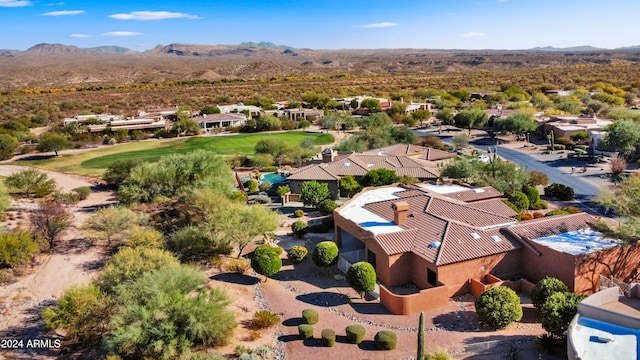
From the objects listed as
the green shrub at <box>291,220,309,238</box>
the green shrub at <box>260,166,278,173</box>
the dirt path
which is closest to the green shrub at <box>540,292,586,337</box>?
the green shrub at <box>291,220,309,238</box>

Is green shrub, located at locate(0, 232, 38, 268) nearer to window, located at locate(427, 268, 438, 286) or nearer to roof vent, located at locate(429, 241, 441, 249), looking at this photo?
window, located at locate(427, 268, 438, 286)

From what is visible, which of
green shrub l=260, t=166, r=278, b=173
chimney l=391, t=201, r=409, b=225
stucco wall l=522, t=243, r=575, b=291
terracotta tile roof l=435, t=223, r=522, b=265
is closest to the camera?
stucco wall l=522, t=243, r=575, b=291

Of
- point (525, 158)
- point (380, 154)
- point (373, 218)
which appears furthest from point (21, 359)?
point (525, 158)

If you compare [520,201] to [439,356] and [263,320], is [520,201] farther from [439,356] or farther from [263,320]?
[263,320]

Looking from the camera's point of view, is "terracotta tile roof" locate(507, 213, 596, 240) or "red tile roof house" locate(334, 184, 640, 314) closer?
"red tile roof house" locate(334, 184, 640, 314)

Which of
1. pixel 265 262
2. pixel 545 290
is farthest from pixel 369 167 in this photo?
pixel 545 290

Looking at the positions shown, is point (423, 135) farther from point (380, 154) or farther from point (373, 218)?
point (373, 218)

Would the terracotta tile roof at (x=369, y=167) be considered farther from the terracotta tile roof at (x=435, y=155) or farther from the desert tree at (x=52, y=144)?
the desert tree at (x=52, y=144)

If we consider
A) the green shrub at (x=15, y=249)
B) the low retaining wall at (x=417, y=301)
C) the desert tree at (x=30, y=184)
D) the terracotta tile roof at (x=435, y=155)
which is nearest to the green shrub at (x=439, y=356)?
the low retaining wall at (x=417, y=301)
